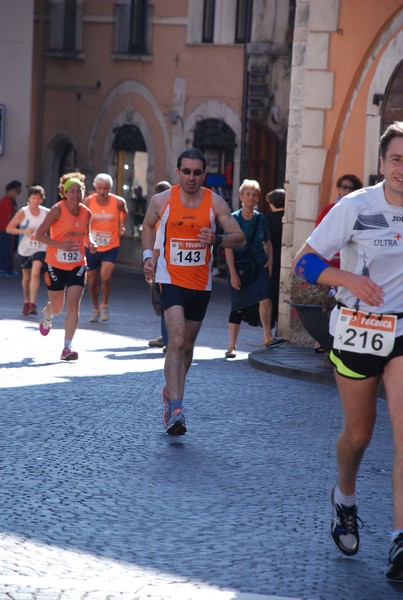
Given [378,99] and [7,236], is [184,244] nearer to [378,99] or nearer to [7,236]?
[378,99]

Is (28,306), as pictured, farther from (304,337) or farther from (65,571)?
(65,571)

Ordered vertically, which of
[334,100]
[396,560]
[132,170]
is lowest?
[396,560]

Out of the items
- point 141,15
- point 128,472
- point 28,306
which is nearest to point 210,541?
point 128,472

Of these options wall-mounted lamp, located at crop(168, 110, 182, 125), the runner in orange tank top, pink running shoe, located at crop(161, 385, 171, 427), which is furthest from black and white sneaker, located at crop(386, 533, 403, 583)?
wall-mounted lamp, located at crop(168, 110, 182, 125)

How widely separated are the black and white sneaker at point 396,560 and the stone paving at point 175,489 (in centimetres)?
5

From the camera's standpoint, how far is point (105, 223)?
A: 19047 mm

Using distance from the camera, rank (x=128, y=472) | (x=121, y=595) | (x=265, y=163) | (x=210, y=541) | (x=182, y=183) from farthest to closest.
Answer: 1. (x=265, y=163)
2. (x=182, y=183)
3. (x=128, y=472)
4. (x=210, y=541)
5. (x=121, y=595)

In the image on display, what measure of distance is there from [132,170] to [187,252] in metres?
24.0

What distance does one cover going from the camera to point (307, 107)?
54.9ft

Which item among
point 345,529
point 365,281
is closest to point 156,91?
point 345,529

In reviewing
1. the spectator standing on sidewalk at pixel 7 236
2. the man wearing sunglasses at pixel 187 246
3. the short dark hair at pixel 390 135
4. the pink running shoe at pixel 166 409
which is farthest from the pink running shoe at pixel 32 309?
the short dark hair at pixel 390 135

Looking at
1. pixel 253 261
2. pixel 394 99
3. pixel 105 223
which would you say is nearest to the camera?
pixel 253 261

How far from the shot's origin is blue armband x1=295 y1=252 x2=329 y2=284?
628 centimetres

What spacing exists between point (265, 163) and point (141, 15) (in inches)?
251
